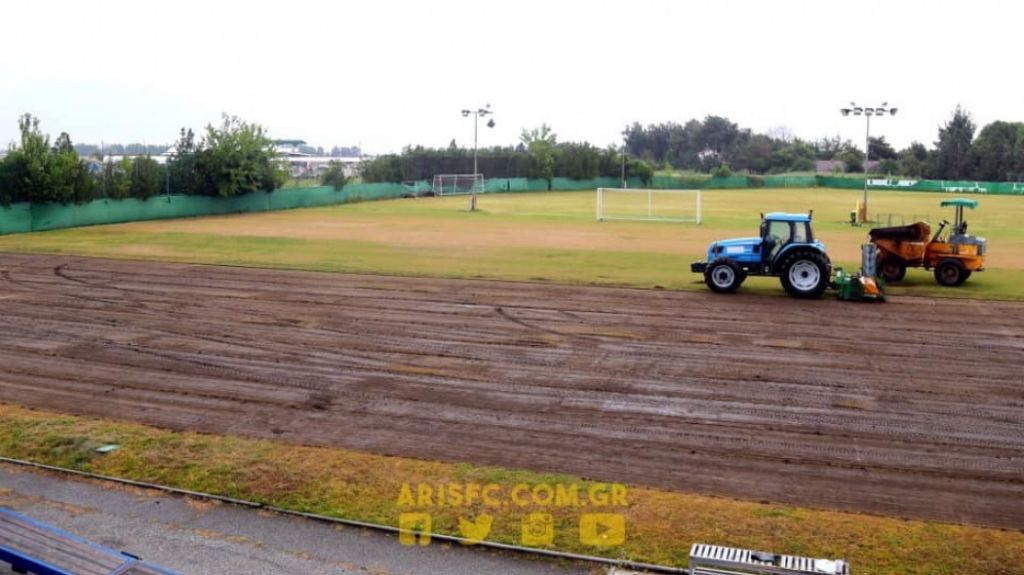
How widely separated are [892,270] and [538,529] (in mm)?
20949

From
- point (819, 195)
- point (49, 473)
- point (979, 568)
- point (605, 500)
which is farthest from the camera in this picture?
point (819, 195)

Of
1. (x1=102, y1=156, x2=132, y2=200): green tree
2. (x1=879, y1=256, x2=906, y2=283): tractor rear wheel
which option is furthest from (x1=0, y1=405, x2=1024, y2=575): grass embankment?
(x1=102, y1=156, x2=132, y2=200): green tree

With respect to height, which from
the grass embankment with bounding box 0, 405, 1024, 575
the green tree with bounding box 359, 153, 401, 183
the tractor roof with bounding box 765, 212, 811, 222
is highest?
the green tree with bounding box 359, 153, 401, 183

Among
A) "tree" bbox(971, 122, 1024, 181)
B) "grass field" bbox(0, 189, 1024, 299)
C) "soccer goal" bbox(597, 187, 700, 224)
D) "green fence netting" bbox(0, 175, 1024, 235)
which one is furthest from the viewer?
"tree" bbox(971, 122, 1024, 181)

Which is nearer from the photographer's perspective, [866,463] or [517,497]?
[517,497]

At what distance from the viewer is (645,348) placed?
62.6 feet

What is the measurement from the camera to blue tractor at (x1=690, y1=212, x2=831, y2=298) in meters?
25.0

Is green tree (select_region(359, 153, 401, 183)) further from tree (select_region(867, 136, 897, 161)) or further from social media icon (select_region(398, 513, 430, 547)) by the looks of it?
tree (select_region(867, 136, 897, 161))

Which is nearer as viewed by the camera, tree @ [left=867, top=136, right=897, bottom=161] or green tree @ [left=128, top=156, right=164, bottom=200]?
green tree @ [left=128, top=156, right=164, bottom=200]

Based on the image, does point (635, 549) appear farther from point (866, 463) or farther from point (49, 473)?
point (49, 473)

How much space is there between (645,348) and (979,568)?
33.4ft

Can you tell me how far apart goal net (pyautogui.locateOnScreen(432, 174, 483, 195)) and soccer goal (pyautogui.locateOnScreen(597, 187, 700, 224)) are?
1117 centimetres

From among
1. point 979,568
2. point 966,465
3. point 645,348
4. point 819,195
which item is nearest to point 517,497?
point 979,568

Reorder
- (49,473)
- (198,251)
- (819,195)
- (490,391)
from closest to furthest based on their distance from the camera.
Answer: (49,473), (490,391), (198,251), (819,195)
